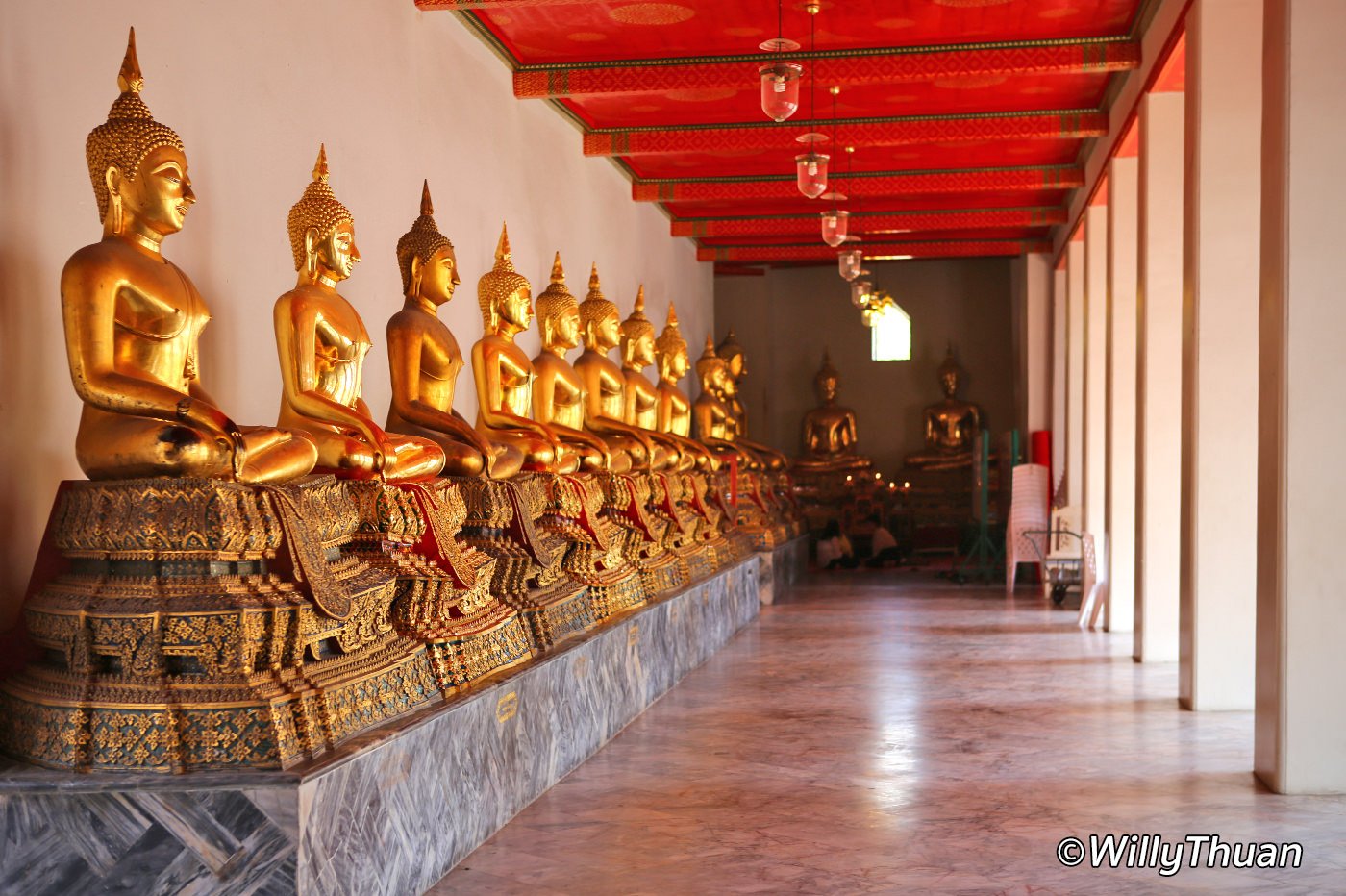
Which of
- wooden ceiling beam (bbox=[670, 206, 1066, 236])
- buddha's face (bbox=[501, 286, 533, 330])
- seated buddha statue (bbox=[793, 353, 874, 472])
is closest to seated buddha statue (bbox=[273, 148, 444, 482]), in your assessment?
buddha's face (bbox=[501, 286, 533, 330])

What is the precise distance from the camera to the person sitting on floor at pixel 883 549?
15016 mm

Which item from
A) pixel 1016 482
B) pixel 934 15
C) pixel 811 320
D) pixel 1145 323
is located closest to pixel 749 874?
pixel 1145 323

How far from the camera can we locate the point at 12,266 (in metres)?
3.83

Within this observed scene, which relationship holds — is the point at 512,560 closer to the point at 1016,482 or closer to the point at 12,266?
the point at 12,266

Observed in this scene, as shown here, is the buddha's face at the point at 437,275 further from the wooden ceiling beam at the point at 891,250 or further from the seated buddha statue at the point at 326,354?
the wooden ceiling beam at the point at 891,250

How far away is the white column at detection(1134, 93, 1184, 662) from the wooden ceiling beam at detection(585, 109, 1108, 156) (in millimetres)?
2261

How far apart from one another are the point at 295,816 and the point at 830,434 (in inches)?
560

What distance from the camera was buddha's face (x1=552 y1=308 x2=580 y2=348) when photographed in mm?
7191

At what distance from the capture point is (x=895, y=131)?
9.80 m

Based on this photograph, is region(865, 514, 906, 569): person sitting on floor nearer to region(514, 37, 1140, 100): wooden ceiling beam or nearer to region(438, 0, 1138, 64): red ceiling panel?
region(514, 37, 1140, 100): wooden ceiling beam

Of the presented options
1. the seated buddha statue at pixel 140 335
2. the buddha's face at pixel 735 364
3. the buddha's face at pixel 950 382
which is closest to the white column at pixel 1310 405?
the seated buddha statue at pixel 140 335

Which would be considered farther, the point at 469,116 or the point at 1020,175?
the point at 1020,175

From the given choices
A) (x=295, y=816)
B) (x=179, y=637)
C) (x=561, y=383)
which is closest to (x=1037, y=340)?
(x=561, y=383)

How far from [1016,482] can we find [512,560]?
7819 mm
